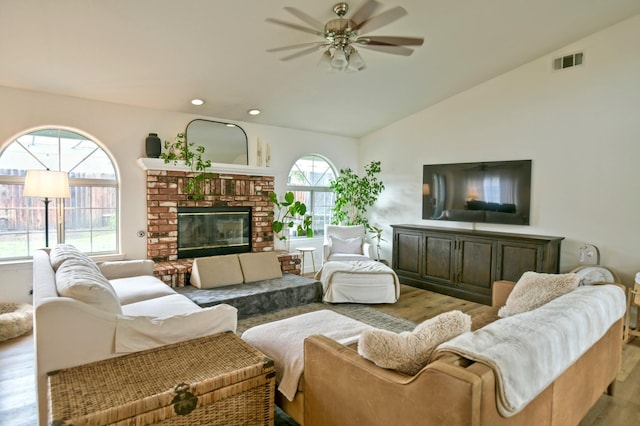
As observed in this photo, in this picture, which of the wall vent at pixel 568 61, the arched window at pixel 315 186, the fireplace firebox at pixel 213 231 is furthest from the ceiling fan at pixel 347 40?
the arched window at pixel 315 186

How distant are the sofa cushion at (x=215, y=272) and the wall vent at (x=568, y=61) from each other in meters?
4.49

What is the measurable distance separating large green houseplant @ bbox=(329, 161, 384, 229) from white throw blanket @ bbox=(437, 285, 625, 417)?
14.5ft

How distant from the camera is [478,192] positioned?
16.9 feet

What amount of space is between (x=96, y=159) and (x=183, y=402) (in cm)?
382

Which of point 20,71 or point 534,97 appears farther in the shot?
point 534,97

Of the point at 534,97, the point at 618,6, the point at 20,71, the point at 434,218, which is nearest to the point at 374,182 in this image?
the point at 434,218

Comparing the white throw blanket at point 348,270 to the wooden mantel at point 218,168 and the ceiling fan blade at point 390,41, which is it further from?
the ceiling fan blade at point 390,41

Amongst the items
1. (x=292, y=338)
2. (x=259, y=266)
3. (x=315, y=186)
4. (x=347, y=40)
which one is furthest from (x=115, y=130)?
(x=292, y=338)

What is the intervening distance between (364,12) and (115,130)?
132 inches

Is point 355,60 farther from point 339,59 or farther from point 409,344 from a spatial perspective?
point 409,344

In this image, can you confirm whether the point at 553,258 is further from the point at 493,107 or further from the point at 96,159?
the point at 96,159

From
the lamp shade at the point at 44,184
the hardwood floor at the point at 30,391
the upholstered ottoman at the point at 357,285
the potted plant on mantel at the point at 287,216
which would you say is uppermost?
the lamp shade at the point at 44,184

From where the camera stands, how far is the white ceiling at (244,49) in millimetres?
3039

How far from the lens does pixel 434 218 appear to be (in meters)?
5.69
